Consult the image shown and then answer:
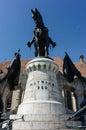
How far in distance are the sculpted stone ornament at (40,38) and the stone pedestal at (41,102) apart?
134 centimetres

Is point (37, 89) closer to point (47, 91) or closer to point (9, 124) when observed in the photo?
point (47, 91)

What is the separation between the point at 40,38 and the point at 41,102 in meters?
4.77

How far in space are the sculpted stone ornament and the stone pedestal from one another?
1.34m

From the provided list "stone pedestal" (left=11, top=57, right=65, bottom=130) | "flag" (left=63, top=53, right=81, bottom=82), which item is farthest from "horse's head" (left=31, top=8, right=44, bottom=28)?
"stone pedestal" (left=11, top=57, right=65, bottom=130)

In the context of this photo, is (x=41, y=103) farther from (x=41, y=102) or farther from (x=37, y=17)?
(x=37, y=17)

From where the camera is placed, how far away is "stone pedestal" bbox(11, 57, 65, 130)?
27.6 ft

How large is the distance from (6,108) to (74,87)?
8533 mm

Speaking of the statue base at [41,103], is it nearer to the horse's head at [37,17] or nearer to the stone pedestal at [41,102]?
the stone pedestal at [41,102]

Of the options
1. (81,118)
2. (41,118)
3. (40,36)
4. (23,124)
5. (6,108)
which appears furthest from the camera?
(6,108)

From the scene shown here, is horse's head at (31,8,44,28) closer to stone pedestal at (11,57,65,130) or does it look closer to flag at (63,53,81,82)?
flag at (63,53,81,82)

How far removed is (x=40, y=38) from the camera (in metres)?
13.3

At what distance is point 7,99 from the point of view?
25734 millimetres

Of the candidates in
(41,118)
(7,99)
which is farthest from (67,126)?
(7,99)

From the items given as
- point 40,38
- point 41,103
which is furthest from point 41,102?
point 40,38
